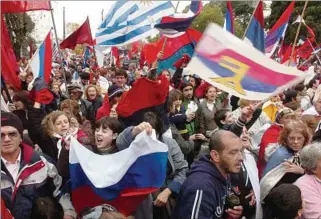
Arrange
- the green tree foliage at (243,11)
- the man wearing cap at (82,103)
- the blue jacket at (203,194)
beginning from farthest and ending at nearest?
the green tree foliage at (243,11), the man wearing cap at (82,103), the blue jacket at (203,194)

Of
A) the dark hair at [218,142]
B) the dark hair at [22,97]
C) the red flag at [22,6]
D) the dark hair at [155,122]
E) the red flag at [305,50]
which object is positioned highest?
the red flag at [22,6]

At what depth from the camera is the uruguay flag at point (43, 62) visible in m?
7.28

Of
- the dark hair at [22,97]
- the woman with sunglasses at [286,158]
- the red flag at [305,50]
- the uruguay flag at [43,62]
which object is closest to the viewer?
the woman with sunglasses at [286,158]

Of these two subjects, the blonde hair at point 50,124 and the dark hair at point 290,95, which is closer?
the blonde hair at point 50,124

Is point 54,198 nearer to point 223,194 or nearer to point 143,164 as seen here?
point 143,164

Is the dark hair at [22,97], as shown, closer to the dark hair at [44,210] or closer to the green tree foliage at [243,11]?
the dark hair at [44,210]

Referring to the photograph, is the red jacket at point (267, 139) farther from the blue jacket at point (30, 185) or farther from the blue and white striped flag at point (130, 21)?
the blue and white striped flag at point (130, 21)

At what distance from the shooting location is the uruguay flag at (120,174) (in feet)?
11.0

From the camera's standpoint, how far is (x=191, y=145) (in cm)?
541

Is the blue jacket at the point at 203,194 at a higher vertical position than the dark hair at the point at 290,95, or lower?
higher

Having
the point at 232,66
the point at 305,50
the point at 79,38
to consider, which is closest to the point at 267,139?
the point at 232,66

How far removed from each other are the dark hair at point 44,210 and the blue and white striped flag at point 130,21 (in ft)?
19.3

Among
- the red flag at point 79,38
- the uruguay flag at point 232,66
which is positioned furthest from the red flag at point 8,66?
the red flag at point 79,38

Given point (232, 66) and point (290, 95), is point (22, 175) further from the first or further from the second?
point (290, 95)
